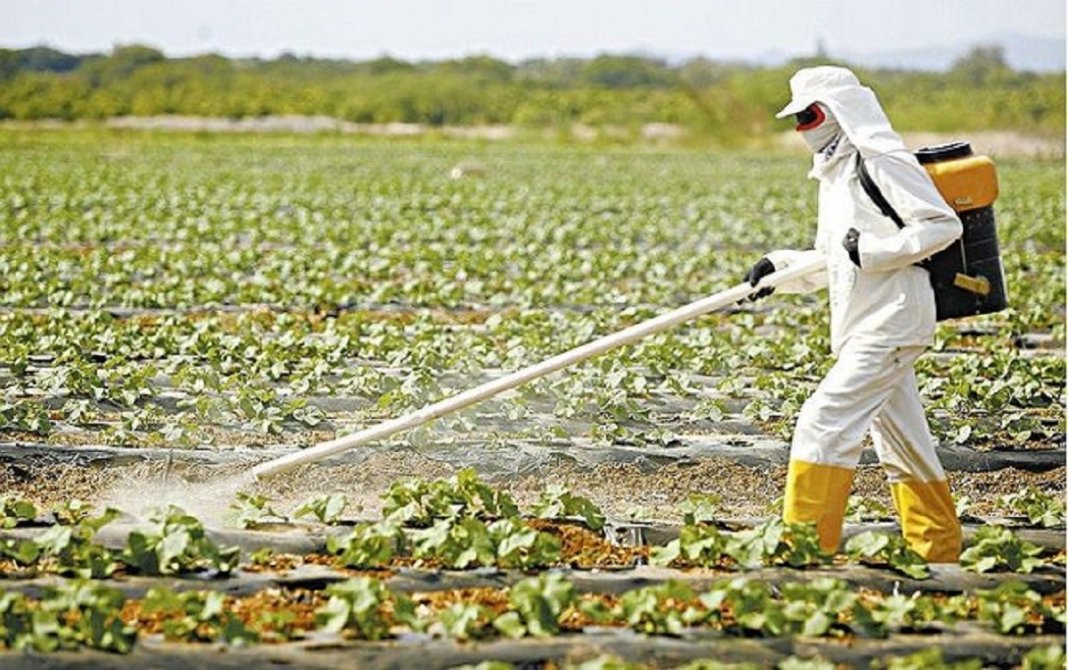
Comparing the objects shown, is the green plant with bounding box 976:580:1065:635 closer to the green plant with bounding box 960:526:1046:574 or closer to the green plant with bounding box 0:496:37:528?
the green plant with bounding box 960:526:1046:574

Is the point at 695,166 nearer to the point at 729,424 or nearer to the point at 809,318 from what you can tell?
the point at 809,318

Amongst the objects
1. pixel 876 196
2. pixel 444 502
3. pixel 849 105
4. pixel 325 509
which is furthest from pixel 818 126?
pixel 325 509

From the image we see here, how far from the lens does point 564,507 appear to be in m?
6.52

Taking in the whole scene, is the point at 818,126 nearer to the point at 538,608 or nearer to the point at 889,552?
the point at 889,552

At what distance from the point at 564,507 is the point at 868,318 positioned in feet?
4.49

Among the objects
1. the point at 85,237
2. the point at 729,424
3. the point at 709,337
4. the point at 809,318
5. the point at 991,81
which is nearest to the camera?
the point at 729,424

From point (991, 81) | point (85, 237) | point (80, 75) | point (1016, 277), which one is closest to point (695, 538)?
point (1016, 277)

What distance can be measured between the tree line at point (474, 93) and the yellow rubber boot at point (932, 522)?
54447 millimetres

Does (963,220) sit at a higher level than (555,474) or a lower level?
higher

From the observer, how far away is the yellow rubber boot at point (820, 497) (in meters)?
5.93

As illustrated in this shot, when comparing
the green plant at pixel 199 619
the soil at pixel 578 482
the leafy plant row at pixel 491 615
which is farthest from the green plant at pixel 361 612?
the soil at pixel 578 482

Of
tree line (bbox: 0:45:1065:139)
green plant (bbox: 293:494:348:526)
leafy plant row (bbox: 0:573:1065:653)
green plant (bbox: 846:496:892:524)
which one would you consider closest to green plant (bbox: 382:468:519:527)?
green plant (bbox: 293:494:348:526)

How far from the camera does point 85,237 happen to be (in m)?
18.6

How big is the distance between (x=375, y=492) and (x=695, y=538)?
6.21 feet
